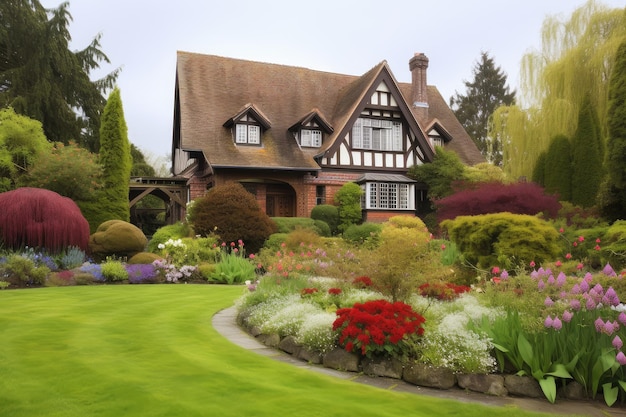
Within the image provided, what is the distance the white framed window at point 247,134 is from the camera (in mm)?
24469

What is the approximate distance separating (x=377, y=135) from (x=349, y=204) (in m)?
4.69

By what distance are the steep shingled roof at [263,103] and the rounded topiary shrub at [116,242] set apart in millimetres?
6425

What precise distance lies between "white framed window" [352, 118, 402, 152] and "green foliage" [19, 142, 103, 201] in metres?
12.9


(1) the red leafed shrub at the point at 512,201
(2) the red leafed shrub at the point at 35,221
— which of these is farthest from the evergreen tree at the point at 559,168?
(2) the red leafed shrub at the point at 35,221

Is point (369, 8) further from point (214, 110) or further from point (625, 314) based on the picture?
point (214, 110)

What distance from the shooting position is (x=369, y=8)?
33.9ft

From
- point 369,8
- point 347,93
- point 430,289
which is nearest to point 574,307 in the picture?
point 430,289

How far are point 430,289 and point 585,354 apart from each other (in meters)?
3.36

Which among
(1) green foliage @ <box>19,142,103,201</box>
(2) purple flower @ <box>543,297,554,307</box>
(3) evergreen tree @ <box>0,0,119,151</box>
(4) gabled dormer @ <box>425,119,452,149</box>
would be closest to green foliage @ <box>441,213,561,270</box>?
(2) purple flower @ <box>543,297,554,307</box>

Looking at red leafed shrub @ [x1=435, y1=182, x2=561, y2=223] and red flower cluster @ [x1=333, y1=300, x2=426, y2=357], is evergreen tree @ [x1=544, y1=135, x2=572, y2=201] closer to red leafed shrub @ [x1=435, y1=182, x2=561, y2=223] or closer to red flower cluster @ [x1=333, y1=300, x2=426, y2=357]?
red leafed shrub @ [x1=435, y1=182, x2=561, y2=223]

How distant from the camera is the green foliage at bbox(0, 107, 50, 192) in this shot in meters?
21.1

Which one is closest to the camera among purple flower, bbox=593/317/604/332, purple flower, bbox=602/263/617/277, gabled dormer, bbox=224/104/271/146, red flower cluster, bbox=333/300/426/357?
purple flower, bbox=593/317/604/332

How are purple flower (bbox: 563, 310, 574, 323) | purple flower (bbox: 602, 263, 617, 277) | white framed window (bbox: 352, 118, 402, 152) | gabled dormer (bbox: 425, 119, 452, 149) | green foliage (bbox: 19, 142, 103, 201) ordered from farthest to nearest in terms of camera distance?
1. gabled dormer (bbox: 425, 119, 452, 149)
2. white framed window (bbox: 352, 118, 402, 152)
3. green foliage (bbox: 19, 142, 103, 201)
4. purple flower (bbox: 602, 263, 617, 277)
5. purple flower (bbox: 563, 310, 574, 323)

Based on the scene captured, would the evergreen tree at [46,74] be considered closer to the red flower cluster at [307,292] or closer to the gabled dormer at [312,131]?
the gabled dormer at [312,131]
